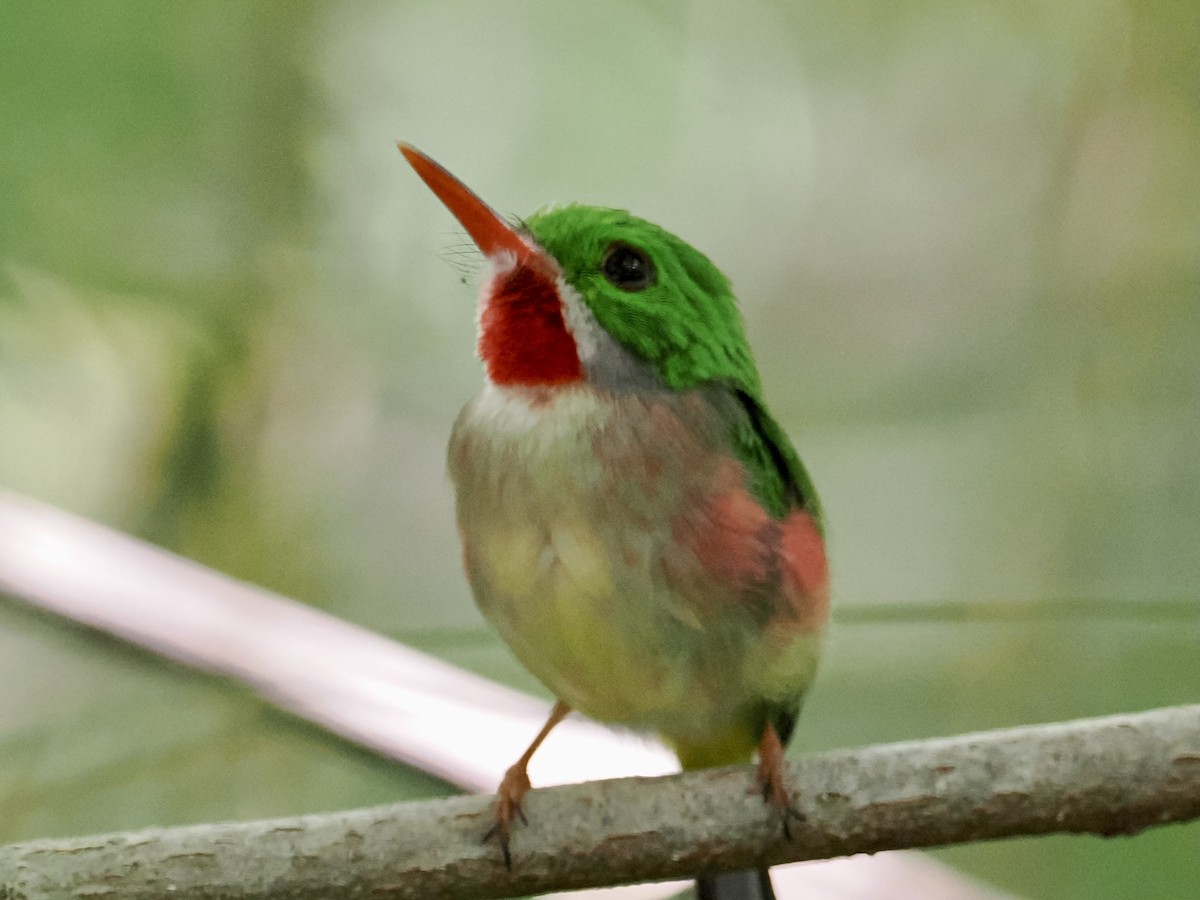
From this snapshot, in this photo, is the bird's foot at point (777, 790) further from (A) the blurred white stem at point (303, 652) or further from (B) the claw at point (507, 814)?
(A) the blurred white stem at point (303, 652)

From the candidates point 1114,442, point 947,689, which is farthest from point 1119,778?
point 1114,442

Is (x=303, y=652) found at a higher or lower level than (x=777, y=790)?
lower

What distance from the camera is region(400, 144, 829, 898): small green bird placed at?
1331 mm

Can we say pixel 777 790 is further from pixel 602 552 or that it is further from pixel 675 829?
pixel 602 552

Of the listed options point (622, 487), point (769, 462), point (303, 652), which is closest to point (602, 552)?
point (622, 487)

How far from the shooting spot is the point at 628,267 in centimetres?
142

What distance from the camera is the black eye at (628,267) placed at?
141 cm

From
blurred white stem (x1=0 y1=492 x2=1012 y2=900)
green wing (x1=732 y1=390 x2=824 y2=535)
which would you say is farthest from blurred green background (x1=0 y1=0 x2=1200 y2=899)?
green wing (x1=732 y1=390 x2=824 y2=535)

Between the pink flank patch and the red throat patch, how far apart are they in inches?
13.5

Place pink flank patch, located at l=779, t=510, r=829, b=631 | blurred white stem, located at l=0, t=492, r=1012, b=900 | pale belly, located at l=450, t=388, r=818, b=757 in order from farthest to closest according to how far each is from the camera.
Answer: blurred white stem, located at l=0, t=492, r=1012, b=900, pink flank patch, located at l=779, t=510, r=829, b=631, pale belly, located at l=450, t=388, r=818, b=757

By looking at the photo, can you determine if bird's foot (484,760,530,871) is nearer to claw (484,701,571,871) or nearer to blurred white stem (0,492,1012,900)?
claw (484,701,571,871)

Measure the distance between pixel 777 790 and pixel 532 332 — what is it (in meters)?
0.63

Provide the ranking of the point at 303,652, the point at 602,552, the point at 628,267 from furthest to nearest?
1. the point at 303,652
2. the point at 628,267
3. the point at 602,552

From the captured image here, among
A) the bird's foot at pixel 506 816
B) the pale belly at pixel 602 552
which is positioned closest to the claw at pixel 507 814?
the bird's foot at pixel 506 816
